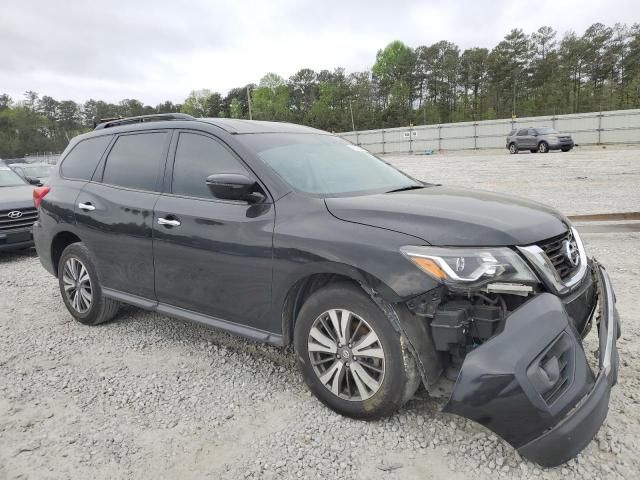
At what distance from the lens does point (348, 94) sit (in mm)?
89500

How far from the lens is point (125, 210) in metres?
3.70

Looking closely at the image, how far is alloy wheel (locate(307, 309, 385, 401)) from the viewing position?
251cm

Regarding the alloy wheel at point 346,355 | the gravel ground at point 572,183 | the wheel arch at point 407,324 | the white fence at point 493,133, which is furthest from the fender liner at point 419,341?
the white fence at point 493,133

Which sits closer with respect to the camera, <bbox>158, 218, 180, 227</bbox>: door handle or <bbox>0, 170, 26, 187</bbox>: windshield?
<bbox>158, 218, 180, 227</bbox>: door handle

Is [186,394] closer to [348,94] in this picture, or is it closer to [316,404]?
[316,404]

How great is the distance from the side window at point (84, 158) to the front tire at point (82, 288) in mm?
668

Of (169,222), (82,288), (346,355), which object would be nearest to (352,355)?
(346,355)

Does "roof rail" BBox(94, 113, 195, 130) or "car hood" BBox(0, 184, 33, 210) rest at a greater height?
"roof rail" BBox(94, 113, 195, 130)

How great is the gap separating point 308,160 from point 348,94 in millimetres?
90415

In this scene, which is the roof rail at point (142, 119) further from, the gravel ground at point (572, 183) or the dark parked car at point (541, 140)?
the dark parked car at point (541, 140)

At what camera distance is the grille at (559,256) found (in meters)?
2.41

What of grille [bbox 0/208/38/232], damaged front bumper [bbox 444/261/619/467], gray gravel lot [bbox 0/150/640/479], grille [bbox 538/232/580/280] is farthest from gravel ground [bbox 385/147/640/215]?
grille [bbox 0/208/38/232]

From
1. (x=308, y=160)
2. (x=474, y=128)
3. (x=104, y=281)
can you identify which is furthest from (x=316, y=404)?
(x=474, y=128)

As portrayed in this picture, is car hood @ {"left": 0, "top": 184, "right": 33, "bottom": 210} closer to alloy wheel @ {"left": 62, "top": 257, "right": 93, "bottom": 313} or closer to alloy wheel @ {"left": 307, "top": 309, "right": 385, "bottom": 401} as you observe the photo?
alloy wheel @ {"left": 62, "top": 257, "right": 93, "bottom": 313}
